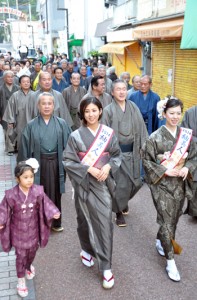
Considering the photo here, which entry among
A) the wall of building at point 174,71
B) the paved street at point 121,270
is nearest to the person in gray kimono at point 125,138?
the paved street at point 121,270

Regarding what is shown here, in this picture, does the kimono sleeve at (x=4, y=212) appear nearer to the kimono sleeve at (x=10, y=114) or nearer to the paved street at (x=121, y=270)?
the paved street at (x=121, y=270)

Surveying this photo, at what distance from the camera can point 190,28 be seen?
6559 millimetres

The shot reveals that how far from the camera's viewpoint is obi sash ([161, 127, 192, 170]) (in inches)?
139

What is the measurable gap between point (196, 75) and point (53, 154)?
18.7ft

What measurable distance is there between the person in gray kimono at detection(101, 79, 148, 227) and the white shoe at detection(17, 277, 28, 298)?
1626mm

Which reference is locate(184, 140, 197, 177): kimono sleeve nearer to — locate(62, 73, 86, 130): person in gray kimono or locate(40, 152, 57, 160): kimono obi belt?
locate(40, 152, 57, 160): kimono obi belt

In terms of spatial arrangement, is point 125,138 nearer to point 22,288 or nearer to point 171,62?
point 22,288

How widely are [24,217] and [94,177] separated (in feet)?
2.41

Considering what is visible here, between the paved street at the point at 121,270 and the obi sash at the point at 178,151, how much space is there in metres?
1.09

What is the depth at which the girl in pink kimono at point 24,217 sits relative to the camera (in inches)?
126

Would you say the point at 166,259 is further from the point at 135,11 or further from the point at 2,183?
the point at 135,11

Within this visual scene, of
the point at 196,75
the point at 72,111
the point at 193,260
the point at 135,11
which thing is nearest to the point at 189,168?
the point at 193,260

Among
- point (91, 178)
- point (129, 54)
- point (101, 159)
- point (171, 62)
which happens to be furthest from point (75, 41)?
point (91, 178)

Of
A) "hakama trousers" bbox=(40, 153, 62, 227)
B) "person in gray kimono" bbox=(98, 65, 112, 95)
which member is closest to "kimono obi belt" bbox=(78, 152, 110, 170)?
"hakama trousers" bbox=(40, 153, 62, 227)
